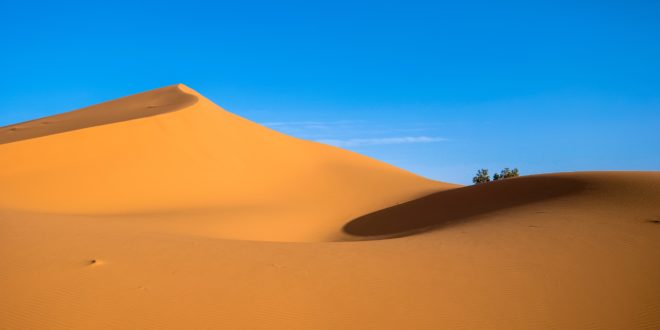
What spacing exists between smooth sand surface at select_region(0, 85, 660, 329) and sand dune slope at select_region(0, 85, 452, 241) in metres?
0.13

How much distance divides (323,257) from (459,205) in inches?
341

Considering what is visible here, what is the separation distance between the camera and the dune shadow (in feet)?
44.3

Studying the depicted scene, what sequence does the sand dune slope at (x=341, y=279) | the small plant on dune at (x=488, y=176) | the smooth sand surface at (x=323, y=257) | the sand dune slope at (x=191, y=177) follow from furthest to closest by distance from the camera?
the small plant on dune at (x=488, y=176)
the sand dune slope at (x=191, y=177)
the smooth sand surface at (x=323, y=257)
the sand dune slope at (x=341, y=279)

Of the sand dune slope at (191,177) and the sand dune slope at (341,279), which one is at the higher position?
the sand dune slope at (191,177)

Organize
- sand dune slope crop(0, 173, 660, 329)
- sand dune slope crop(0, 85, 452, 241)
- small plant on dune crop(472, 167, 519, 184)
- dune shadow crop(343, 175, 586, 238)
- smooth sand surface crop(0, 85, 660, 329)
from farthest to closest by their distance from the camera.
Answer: small plant on dune crop(472, 167, 519, 184)
sand dune slope crop(0, 85, 452, 241)
dune shadow crop(343, 175, 586, 238)
smooth sand surface crop(0, 85, 660, 329)
sand dune slope crop(0, 173, 660, 329)

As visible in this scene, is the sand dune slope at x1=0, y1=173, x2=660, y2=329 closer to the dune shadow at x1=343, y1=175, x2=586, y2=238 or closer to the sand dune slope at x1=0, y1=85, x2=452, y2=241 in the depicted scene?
the dune shadow at x1=343, y1=175, x2=586, y2=238

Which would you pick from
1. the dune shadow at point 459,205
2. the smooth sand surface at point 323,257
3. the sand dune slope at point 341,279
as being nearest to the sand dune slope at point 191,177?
the smooth sand surface at point 323,257

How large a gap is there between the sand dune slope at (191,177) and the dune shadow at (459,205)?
1.50 meters

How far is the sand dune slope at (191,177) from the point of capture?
15141 mm

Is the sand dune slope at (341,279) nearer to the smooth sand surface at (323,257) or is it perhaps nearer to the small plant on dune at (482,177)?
the smooth sand surface at (323,257)

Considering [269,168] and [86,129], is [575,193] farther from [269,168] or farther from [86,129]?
[86,129]

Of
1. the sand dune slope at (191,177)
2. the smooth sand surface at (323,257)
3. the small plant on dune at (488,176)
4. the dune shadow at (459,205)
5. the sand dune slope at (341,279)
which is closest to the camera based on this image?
the sand dune slope at (341,279)

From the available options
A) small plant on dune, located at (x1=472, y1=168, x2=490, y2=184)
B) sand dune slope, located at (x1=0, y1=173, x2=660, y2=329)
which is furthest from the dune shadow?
small plant on dune, located at (x1=472, y1=168, x2=490, y2=184)

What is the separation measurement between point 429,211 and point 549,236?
657cm
